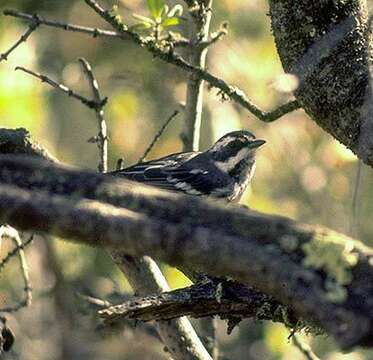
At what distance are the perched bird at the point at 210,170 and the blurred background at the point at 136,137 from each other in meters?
0.94

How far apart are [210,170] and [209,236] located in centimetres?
476

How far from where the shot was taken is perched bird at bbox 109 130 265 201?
746 cm

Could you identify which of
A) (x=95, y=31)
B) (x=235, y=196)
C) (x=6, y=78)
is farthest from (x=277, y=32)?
(x=6, y=78)

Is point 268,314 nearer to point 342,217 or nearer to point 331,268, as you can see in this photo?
point 331,268

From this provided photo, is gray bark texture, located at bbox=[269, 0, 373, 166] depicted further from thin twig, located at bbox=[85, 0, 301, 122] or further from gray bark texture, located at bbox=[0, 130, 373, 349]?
gray bark texture, located at bbox=[0, 130, 373, 349]

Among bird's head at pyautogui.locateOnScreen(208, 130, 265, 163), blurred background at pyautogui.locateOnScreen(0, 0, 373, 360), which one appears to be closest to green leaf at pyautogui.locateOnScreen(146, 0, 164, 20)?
bird's head at pyautogui.locateOnScreen(208, 130, 265, 163)

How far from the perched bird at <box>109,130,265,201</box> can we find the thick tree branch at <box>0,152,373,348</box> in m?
4.03

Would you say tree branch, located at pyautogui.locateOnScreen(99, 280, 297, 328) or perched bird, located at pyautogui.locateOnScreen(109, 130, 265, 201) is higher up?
perched bird, located at pyautogui.locateOnScreen(109, 130, 265, 201)

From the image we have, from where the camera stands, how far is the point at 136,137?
1085 centimetres

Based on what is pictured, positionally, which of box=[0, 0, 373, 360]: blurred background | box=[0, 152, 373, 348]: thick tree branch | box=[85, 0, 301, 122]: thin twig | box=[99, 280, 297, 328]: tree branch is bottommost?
box=[0, 152, 373, 348]: thick tree branch

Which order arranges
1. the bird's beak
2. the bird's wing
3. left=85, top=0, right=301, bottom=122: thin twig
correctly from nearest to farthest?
left=85, top=0, right=301, bottom=122: thin twig < the bird's wing < the bird's beak

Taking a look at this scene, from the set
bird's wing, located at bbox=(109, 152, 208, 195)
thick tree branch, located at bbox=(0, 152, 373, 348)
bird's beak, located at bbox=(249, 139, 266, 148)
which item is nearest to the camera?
thick tree branch, located at bbox=(0, 152, 373, 348)

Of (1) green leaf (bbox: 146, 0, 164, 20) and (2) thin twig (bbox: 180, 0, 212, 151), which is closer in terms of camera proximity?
(1) green leaf (bbox: 146, 0, 164, 20)

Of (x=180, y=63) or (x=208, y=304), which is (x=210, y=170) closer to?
(x=180, y=63)
